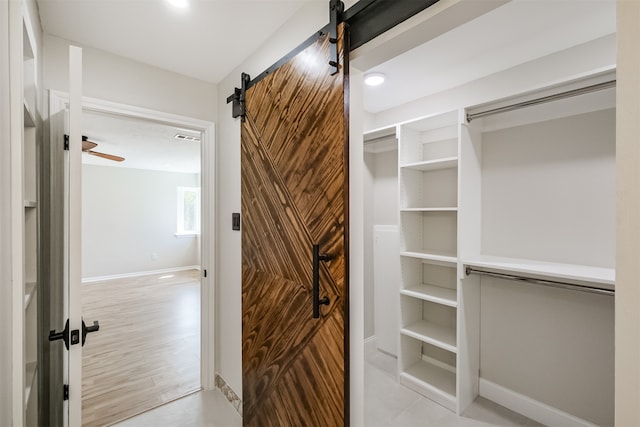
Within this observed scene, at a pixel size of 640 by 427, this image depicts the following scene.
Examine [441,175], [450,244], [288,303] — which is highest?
[441,175]

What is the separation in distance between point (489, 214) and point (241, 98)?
2022 millimetres

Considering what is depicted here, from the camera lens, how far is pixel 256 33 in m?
1.75

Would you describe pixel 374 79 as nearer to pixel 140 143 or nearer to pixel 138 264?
pixel 140 143

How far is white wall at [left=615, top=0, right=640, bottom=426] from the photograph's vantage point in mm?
609

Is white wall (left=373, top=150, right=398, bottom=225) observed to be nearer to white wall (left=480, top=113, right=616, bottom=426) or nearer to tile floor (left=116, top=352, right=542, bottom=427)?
white wall (left=480, top=113, right=616, bottom=426)

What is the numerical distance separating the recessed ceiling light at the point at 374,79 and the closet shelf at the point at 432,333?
207 centimetres

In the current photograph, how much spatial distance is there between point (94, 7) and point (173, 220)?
6.39 meters

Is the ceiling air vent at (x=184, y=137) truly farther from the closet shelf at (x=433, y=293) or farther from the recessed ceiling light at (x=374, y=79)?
the closet shelf at (x=433, y=293)

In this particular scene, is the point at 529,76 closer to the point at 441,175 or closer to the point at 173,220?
the point at 441,175

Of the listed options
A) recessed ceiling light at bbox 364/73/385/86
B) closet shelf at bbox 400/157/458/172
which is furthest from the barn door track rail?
closet shelf at bbox 400/157/458/172

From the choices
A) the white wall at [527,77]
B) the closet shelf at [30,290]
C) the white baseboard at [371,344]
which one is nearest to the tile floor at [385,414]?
the white baseboard at [371,344]

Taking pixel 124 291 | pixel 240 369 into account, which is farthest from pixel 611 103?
pixel 124 291

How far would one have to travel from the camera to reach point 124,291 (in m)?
5.39

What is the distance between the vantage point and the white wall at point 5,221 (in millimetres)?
862
